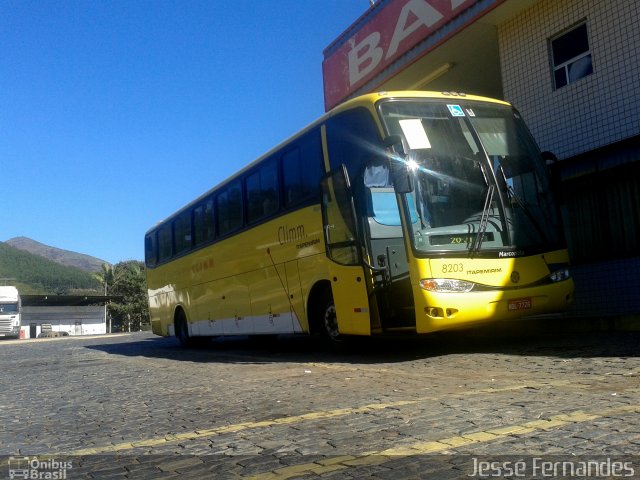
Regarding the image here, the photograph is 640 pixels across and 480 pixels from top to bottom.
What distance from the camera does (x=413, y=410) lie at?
5117mm

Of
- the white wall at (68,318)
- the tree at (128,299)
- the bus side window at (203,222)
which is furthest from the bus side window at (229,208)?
the tree at (128,299)

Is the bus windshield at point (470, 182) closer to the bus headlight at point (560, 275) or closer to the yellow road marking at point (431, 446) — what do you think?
the bus headlight at point (560, 275)

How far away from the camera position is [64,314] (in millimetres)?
63625

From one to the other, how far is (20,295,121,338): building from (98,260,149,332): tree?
16.2ft

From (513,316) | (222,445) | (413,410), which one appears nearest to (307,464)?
(222,445)

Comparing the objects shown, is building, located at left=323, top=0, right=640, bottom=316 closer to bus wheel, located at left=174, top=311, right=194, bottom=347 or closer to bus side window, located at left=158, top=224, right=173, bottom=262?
bus side window, located at left=158, top=224, right=173, bottom=262

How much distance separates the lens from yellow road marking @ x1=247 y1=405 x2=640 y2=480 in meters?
3.64

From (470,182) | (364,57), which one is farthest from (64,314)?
(470,182)

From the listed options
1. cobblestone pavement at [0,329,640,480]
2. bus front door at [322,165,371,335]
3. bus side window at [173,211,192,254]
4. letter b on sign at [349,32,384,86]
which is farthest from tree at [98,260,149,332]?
cobblestone pavement at [0,329,640,480]

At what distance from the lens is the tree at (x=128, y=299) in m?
72.2

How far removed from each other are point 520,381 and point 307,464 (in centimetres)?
326

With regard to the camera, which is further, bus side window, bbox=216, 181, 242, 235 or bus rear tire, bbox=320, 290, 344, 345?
bus side window, bbox=216, 181, 242, 235

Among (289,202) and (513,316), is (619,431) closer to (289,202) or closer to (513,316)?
(513,316)

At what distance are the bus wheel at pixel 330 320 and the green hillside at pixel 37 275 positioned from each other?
137m
